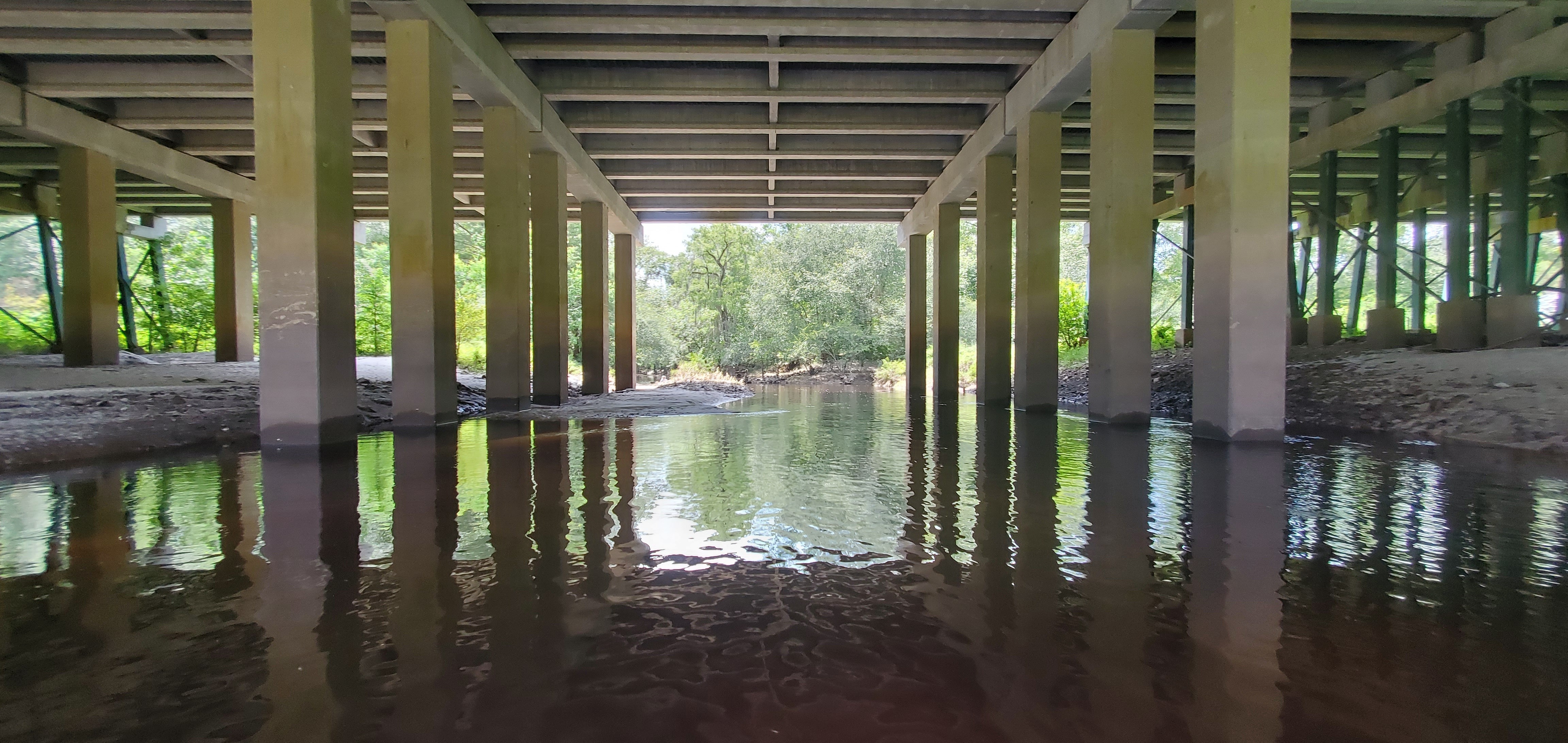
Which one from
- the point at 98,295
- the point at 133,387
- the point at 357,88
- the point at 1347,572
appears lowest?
the point at 1347,572

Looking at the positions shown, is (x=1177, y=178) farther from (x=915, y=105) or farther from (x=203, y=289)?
(x=203, y=289)

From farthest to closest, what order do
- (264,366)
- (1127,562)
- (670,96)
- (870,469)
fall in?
(670,96) < (264,366) < (870,469) < (1127,562)

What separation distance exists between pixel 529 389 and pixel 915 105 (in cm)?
1020

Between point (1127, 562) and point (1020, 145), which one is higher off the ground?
point (1020, 145)

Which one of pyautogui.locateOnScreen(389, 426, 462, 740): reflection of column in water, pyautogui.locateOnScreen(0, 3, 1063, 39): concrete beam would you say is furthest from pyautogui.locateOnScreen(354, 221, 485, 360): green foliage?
pyautogui.locateOnScreen(389, 426, 462, 740): reflection of column in water

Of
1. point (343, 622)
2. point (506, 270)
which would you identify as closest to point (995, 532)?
point (343, 622)

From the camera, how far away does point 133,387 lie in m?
9.62

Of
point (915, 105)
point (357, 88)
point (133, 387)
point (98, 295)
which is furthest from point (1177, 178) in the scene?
point (98, 295)

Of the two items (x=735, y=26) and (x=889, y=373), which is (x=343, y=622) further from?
(x=889, y=373)

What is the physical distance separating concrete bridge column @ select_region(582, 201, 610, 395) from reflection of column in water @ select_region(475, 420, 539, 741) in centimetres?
1529

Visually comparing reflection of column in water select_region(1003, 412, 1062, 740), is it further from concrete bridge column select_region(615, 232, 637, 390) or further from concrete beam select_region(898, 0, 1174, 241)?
concrete bridge column select_region(615, 232, 637, 390)

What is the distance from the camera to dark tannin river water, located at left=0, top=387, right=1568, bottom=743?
1.93 m

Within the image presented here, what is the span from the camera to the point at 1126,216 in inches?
395

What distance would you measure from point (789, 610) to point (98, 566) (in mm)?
3305
